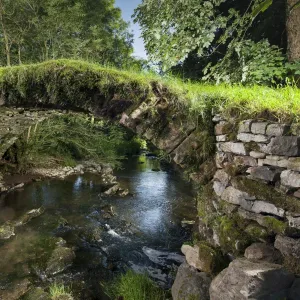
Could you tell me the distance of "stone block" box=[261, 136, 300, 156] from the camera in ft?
8.16

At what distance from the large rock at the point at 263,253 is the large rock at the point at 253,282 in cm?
17

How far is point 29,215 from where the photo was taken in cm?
726

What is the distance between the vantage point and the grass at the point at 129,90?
3.05 meters

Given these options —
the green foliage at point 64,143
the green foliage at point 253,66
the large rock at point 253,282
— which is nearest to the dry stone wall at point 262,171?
the large rock at point 253,282

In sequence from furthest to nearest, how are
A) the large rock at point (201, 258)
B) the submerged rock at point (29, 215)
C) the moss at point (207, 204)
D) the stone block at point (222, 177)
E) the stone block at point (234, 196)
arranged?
the submerged rock at point (29, 215), the moss at point (207, 204), the stone block at point (222, 177), the large rock at point (201, 258), the stone block at point (234, 196)

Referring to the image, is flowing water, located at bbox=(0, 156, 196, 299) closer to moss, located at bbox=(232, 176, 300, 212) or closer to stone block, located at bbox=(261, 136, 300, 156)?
moss, located at bbox=(232, 176, 300, 212)

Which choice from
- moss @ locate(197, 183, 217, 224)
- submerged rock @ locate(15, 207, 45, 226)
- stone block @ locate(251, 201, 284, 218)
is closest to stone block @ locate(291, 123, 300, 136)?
stone block @ locate(251, 201, 284, 218)

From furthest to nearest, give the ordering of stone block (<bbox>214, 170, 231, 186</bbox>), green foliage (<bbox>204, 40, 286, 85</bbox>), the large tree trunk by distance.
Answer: the large tree trunk
green foliage (<bbox>204, 40, 286, 85</bbox>)
stone block (<bbox>214, 170, 231, 186</bbox>)

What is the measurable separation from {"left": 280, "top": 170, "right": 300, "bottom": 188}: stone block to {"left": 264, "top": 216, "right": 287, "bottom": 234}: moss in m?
0.36

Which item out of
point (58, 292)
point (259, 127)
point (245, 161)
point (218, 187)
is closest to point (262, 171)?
point (245, 161)

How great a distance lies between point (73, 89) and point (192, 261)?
3184 mm

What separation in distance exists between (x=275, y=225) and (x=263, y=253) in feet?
0.92

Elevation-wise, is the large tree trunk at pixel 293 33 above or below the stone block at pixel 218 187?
above

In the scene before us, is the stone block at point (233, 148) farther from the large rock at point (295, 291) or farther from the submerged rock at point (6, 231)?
the submerged rock at point (6, 231)
